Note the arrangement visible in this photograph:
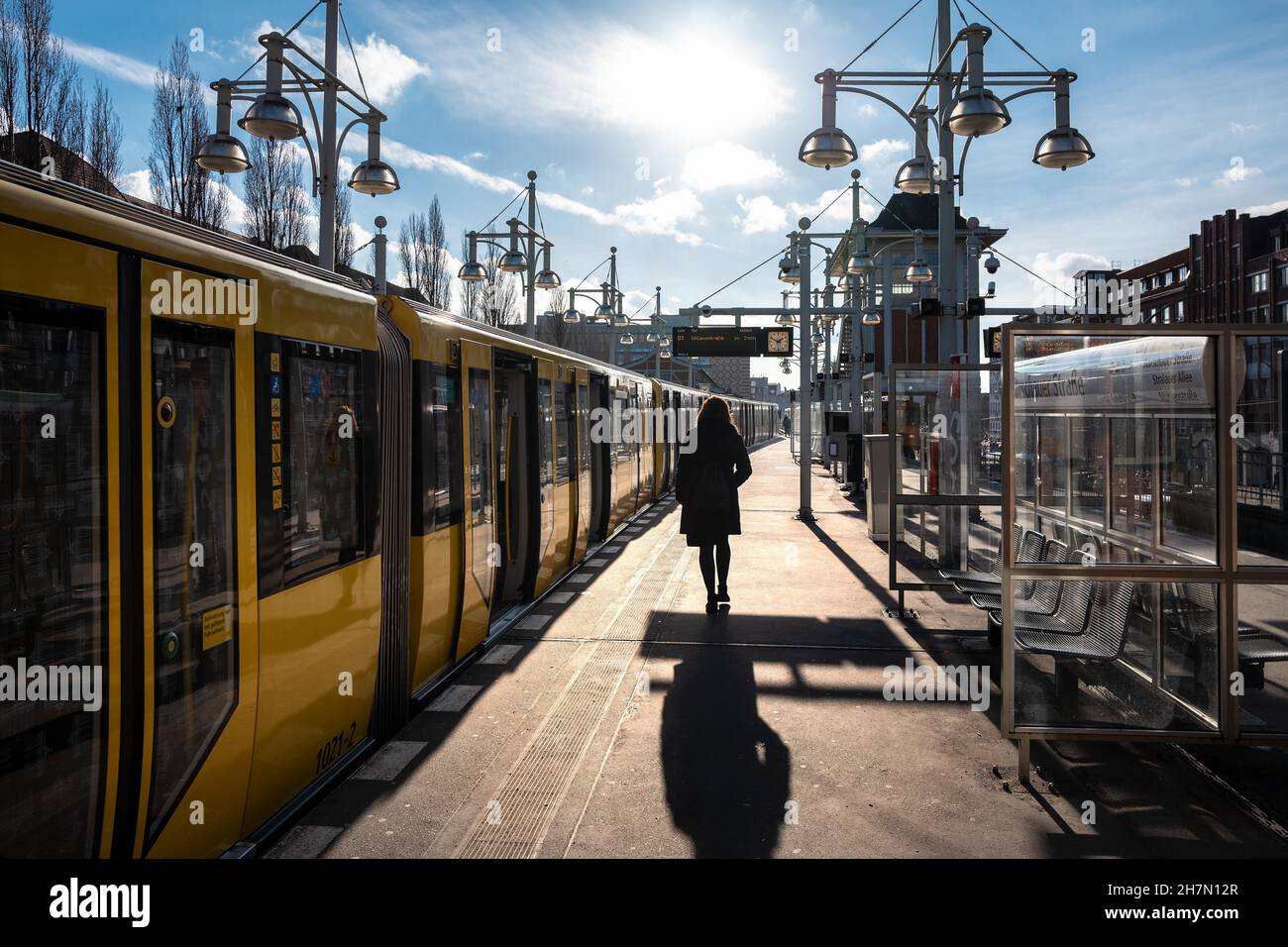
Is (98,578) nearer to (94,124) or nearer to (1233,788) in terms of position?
(1233,788)

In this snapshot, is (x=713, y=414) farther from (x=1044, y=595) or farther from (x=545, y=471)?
(x=1044, y=595)

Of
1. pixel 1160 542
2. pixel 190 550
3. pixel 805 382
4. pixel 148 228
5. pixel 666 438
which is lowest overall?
pixel 1160 542

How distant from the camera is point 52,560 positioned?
9.03ft

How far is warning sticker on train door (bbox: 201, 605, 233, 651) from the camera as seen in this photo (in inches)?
136

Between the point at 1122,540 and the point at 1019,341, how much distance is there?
6.50 feet

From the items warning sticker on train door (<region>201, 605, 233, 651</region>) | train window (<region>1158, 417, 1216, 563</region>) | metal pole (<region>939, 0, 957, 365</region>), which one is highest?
metal pole (<region>939, 0, 957, 365</region>)

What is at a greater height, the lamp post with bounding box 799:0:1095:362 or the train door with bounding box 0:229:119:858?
the lamp post with bounding box 799:0:1095:362

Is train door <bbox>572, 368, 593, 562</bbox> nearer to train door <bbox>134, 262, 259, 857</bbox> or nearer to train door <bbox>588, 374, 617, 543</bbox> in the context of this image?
train door <bbox>588, 374, 617, 543</bbox>

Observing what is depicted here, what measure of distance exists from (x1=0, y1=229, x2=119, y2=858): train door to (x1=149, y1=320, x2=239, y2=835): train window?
0.21 meters

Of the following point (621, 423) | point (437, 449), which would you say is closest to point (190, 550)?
point (437, 449)

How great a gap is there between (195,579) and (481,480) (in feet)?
12.3

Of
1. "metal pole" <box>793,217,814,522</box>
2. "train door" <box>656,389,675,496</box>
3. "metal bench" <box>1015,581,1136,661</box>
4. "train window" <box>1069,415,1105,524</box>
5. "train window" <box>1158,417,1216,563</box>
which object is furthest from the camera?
"train door" <box>656,389,675,496</box>

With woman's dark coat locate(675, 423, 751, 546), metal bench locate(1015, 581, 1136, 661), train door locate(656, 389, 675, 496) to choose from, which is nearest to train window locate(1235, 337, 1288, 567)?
metal bench locate(1015, 581, 1136, 661)

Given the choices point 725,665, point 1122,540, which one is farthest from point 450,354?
point 1122,540
